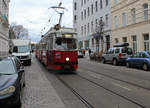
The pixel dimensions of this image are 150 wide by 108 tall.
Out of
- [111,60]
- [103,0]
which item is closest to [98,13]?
[103,0]

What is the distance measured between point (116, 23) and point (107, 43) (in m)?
5.09

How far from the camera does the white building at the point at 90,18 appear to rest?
121 ft

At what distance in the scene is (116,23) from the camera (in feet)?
108

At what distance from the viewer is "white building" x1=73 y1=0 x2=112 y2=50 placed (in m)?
36.8

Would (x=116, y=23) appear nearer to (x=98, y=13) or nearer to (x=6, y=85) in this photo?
(x=98, y=13)

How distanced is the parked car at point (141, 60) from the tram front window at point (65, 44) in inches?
246

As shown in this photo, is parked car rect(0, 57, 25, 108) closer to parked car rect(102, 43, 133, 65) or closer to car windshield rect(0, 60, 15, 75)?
car windshield rect(0, 60, 15, 75)

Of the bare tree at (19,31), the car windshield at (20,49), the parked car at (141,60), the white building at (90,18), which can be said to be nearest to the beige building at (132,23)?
the white building at (90,18)

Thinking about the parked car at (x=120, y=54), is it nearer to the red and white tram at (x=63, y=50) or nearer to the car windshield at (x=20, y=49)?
the red and white tram at (x=63, y=50)

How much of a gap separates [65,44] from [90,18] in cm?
3276

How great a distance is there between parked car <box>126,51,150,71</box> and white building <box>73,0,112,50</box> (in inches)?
654

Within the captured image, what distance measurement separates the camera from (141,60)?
54.0 feet

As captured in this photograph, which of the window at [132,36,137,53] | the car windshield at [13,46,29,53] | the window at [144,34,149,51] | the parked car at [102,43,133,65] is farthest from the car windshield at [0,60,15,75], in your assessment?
the window at [132,36,137,53]

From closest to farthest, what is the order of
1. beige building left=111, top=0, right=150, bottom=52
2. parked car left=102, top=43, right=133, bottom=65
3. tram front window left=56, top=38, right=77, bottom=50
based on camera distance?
tram front window left=56, top=38, right=77, bottom=50
parked car left=102, top=43, right=133, bottom=65
beige building left=111, top=0, right=150, bottom=52
